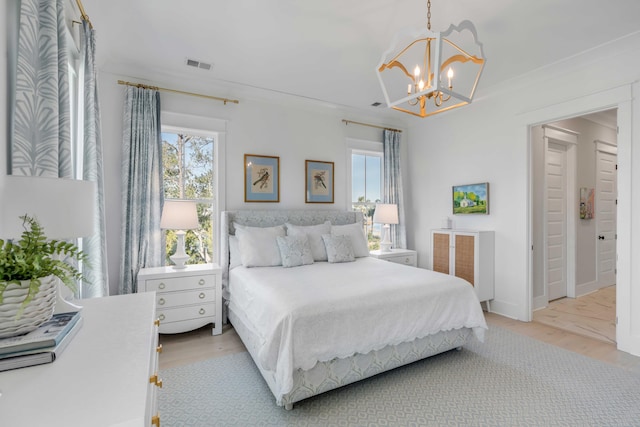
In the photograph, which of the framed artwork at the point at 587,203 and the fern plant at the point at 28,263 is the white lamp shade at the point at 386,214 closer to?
the framed artwork at the point at 587,203

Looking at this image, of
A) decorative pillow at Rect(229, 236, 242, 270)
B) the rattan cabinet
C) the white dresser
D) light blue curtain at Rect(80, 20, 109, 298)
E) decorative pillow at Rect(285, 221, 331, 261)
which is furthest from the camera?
the rattan cabinet

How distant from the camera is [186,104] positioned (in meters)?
3.52

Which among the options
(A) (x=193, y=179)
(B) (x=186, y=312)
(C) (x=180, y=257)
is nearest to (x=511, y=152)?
(A) (x=193, y=179)

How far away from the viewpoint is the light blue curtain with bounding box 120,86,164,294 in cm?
311

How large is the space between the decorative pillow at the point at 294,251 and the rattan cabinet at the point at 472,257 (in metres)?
2.05

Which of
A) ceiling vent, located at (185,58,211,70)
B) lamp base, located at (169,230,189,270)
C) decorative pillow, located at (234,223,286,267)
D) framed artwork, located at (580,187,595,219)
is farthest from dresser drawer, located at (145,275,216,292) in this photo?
framed artwork, located at (580,187,595,219)

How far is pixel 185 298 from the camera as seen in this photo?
3.04 m

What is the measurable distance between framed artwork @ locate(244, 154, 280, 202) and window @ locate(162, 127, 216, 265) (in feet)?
1.40

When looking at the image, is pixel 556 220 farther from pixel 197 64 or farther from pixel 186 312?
pixel 197 64

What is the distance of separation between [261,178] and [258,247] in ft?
3.57

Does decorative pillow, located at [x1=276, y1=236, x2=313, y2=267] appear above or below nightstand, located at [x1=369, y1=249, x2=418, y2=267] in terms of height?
above

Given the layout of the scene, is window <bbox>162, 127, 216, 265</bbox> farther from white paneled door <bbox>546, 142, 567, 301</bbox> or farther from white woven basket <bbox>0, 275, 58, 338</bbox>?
white paneled door <bbox>546, 142, 567, 301</bbox>

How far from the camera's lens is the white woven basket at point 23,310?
0.87 m

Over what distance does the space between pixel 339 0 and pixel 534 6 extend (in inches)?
58.3
